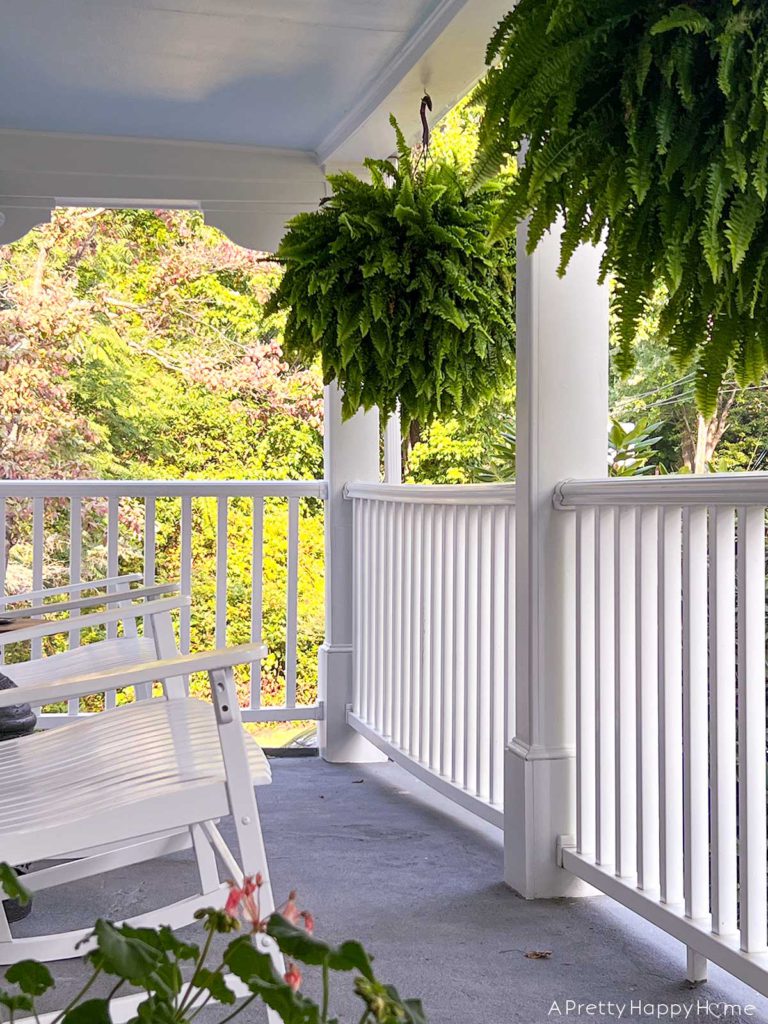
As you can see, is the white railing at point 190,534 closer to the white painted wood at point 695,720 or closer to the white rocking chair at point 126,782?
the white rocking chair at point 126,782

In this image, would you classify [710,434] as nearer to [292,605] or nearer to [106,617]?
[292,605]

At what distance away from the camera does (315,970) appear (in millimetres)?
2314

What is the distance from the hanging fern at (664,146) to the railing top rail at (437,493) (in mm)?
1467

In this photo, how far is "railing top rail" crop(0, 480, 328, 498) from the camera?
434cm

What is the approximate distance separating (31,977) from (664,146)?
3.49ft

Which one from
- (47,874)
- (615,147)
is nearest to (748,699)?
(615,147)

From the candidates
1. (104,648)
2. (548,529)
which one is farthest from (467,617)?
(104,648)

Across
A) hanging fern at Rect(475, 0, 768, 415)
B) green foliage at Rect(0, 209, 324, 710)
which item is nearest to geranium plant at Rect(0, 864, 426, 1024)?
hanging fern at Rect(475, 0, 768, 415)

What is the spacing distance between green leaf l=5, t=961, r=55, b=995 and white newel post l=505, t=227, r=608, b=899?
2.03 meters

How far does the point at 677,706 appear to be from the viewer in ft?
7.25

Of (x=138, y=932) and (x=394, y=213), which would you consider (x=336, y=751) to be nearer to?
(x=394, y=213)

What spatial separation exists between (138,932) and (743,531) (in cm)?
148

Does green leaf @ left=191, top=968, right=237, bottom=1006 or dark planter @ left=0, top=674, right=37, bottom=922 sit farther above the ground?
green leaf @ left=191, top=968, right=237, bottom=1006

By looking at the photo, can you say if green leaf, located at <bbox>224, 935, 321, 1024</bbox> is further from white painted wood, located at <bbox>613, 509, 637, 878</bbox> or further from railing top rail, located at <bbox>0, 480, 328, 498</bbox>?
railing top rail, located at <bbox>0, 480, 328, 498</bbox>
